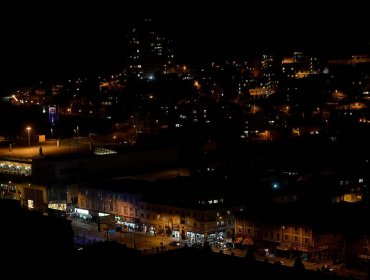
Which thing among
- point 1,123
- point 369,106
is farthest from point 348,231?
point 1,123

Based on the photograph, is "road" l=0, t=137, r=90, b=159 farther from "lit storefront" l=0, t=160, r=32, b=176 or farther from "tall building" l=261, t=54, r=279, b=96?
"tall building" l=261, t=54, r=279, b=96

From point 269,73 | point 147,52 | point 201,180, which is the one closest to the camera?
point 201,180

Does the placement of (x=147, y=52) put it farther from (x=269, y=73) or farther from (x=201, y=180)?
(x=201, y=180)

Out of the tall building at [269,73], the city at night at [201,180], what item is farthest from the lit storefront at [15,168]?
the tall building at [269,73]

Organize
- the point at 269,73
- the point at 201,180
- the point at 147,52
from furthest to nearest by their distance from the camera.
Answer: the point at 147,52, the point at 269,73, the point at 201,180

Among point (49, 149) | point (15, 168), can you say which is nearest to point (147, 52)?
point (49, 149)

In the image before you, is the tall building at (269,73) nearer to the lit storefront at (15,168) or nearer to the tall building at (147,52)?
the tall building at (147,52)

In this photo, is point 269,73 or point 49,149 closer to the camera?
point 49,149

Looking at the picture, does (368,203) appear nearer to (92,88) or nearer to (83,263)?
(83,263)
